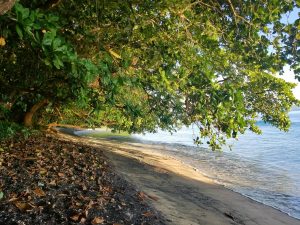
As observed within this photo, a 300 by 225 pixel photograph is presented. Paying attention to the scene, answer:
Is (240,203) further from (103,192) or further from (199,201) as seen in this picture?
(103,192)

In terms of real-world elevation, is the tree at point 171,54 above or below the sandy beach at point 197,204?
above

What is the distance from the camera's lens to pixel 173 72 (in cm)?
758

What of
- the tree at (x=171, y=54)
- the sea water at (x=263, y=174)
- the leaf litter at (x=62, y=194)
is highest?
the tree at (x=171, y=54)

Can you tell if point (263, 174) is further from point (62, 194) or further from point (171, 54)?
point (62, 194)

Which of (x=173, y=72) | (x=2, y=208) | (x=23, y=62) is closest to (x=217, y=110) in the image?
(x=173, y=72)

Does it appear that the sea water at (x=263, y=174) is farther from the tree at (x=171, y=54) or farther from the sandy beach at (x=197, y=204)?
the tree at (x=171, y=54)

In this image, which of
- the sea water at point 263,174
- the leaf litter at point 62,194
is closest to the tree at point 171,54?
the leaf litter at point 62,194

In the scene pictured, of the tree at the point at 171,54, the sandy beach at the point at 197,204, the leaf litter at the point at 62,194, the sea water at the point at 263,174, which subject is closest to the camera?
the leaf litter at the point at 62,194

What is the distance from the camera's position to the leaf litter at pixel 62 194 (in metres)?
5.39

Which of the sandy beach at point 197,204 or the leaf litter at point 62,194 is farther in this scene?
the sandy beach at point 197,204

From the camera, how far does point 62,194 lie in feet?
20.9

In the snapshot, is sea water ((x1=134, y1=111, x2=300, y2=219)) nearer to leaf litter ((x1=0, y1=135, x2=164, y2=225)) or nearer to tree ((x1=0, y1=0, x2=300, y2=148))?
tree ((x1=0, y1=0, x2=300, y2=148))

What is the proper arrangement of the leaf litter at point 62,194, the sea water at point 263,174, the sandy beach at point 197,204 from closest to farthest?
the leaf litter at point 62,194 < the sandy beach at point 197,204 < the sea water at point 263,174

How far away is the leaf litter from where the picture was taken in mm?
5387
